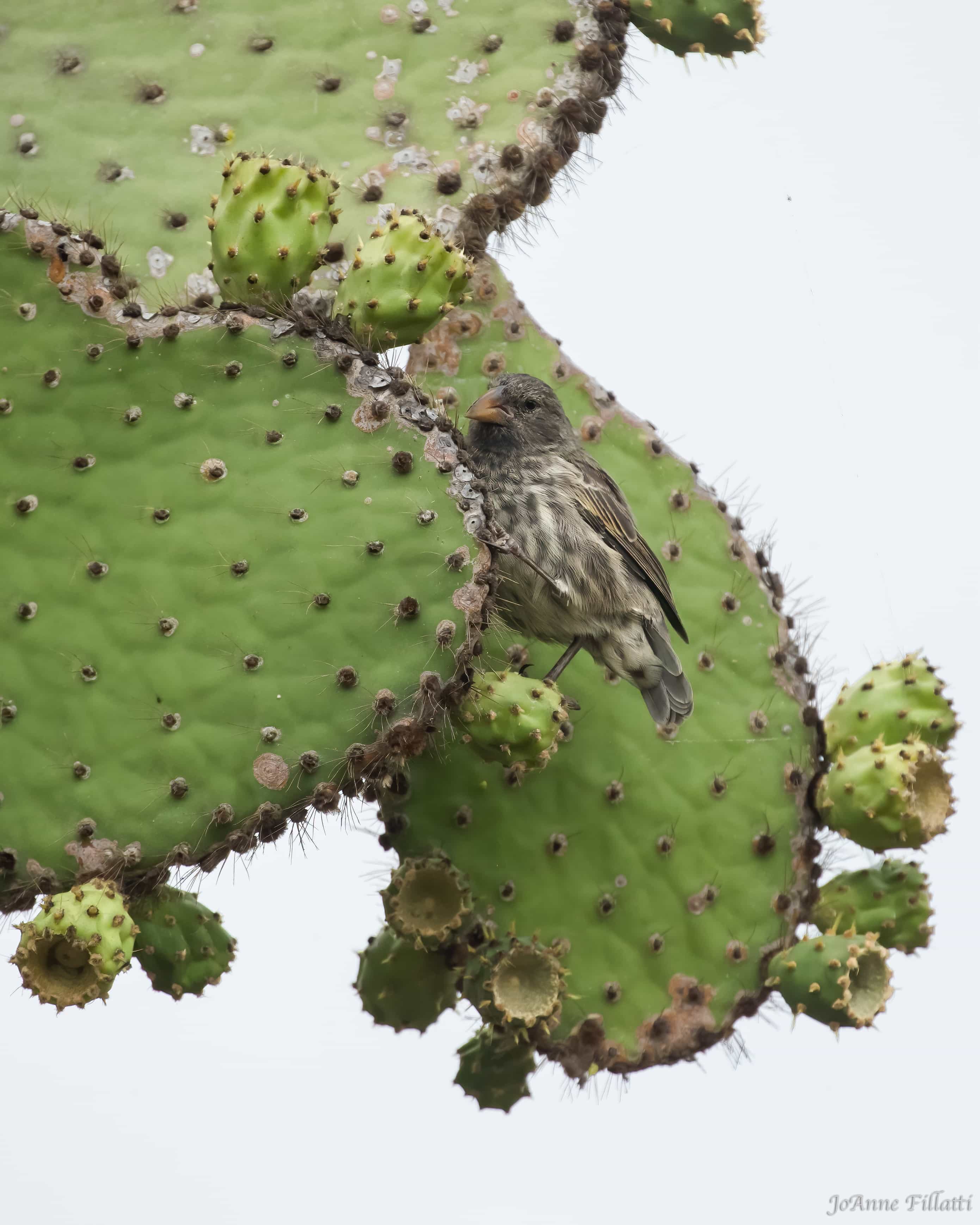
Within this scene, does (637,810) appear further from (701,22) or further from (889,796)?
(701,22)

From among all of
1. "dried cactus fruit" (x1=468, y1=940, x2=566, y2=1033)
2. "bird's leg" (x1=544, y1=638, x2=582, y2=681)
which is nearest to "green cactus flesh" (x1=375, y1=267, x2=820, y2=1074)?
"dried cactus fruit" (x1=468, y1=940, x2=566, y2=1033)

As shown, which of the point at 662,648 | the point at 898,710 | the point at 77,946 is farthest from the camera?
the point at 898,710

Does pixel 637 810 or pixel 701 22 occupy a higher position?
pixel 701 22

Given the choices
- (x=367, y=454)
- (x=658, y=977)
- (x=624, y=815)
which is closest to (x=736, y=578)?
(x=624, y=815)

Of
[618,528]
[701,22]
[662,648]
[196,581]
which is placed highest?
[701,22]

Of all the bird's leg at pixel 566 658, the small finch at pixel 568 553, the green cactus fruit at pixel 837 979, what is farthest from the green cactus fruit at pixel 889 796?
the bird's leg at pixel 566 658

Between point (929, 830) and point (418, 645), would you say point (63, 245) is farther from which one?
point (929, 830)

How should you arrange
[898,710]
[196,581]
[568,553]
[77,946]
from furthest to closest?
[898,710] → [568,553] → [196,581] → [77,946]

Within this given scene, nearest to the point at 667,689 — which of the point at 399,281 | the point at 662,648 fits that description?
the point at 662,648
